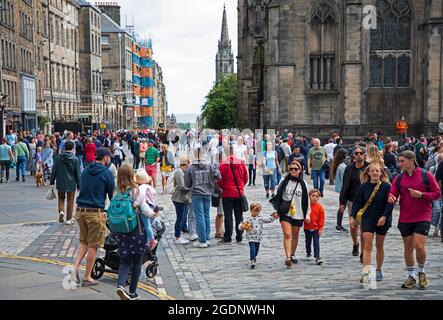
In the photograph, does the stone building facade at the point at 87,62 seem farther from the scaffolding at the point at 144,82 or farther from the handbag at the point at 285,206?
the handbag at the point at 285,206

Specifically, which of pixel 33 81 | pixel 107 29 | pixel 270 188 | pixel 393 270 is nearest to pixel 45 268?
pixel 393 270

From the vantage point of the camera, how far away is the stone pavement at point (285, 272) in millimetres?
8766

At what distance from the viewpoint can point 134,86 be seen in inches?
4860

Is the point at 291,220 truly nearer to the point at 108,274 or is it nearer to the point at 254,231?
the point at 254,231

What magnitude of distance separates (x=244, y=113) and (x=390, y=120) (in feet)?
67.5

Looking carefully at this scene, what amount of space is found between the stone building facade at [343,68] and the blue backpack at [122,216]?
2743 centimetres

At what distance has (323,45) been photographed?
116 ft

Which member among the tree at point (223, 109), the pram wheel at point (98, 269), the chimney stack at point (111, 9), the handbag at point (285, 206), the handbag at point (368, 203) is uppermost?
the chimney stack at point (111, 9)

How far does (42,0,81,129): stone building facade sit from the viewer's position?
58.9 metres

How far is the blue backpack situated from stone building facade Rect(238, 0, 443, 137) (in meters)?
27.4

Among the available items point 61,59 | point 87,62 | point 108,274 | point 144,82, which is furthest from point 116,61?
point 108,274

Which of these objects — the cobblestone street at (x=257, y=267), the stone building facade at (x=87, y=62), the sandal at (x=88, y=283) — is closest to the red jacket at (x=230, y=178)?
the cobblestone street at (x=257, y=267)

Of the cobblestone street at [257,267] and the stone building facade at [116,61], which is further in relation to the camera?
the stone building facade at [116,61]

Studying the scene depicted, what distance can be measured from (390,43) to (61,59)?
36.3 m
